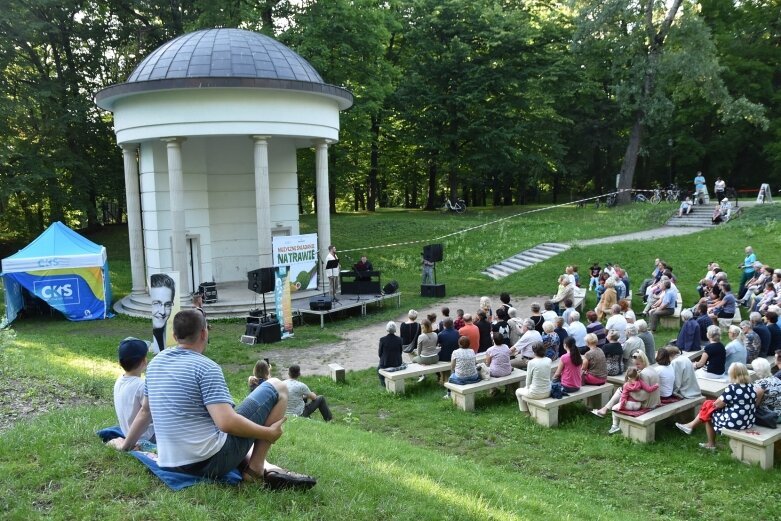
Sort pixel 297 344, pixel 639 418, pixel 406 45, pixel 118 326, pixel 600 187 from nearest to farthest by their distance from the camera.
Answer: pixel 639 418 < pixel 297 344 < pixel 118 326 < pixel 406 45 < pixel 600 187

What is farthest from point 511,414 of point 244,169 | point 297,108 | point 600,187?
point 600,187

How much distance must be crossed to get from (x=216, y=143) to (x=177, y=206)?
4.10 metres

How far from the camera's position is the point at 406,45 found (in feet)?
134

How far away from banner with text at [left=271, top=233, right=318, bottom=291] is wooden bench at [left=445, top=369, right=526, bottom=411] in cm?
897

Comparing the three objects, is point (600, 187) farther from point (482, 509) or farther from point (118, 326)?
point (482, 509)

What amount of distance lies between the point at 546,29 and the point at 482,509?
125 ft

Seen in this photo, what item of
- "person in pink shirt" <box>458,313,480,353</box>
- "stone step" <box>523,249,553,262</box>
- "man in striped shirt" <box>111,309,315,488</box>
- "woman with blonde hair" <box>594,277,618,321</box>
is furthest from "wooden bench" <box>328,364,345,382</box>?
"stone step" <box>523,249,553,262</box>

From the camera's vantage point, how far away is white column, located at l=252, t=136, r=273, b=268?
19.1 m

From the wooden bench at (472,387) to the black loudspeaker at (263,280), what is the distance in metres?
6.61

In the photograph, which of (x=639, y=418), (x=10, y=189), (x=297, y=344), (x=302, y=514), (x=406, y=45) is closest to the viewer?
(x=302, y=514)

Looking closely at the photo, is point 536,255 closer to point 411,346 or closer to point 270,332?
point 270,332

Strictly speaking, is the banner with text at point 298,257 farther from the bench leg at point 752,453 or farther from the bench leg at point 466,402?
the bench leg at point 752,453

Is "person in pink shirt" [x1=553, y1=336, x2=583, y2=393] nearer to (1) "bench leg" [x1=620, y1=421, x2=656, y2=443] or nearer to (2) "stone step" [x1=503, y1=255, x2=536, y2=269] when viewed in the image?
(1) "bench leg" [x1=620, y1=421, x2=656, y2=443]

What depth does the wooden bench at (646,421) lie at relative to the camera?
8695 millimetres
